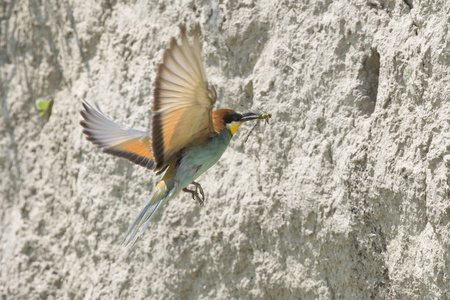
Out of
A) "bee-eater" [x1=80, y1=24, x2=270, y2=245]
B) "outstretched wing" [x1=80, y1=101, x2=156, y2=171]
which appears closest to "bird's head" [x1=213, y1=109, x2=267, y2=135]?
"bee-eater" [x1=80, y1=24, x2=270, y2=245]

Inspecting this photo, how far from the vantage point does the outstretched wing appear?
7.95ft

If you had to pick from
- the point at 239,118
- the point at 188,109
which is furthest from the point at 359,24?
the point at 188,109

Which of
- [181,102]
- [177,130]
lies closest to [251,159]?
[177,130]

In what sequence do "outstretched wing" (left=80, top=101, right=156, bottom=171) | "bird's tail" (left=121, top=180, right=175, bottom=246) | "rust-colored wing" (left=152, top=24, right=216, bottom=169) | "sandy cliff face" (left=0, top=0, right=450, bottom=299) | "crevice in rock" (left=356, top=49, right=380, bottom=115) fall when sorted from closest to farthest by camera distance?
"rust-colored wing" (left=152, top=24, right=216, bottom=169) → "sandy cliff face" (left=0, top=0, right=450, bottom=299) → "crevice in rock" (left=356, top=49, right=380, bottom=115) → "bird's tail" (left=121, top=180, right=175, bottom=246) → "outstretched wing" (left=80, top=101, right=156, bottom=171)

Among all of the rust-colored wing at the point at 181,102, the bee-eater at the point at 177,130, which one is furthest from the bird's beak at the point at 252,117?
the rust-colored wing at the point at 181,102

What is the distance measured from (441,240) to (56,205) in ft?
6.55

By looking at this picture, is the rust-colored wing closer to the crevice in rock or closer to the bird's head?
the bird's head

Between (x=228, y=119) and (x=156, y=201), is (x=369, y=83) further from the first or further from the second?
(x=156, y=201)

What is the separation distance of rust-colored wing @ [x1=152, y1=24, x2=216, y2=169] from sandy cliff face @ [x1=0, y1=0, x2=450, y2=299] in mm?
417

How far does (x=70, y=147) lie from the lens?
316 centimetres

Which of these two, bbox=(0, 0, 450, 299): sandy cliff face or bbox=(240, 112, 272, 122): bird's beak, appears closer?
bbox=(0, 0, 450, 299): sandy cliff face

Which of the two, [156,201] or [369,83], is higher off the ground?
[369,83]

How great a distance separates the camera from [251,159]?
99.7 inches

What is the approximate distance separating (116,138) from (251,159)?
535 mm
